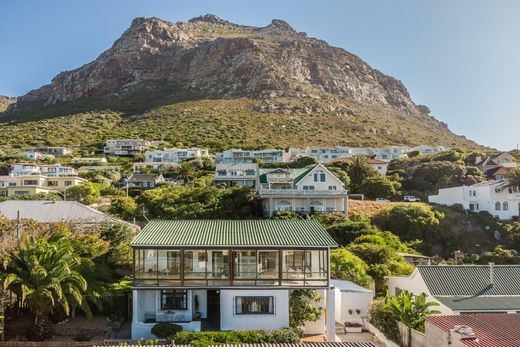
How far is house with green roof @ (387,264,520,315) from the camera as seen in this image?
21.2 m

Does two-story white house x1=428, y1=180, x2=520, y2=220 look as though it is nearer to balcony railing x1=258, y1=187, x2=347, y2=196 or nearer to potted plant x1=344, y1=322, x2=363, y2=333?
balcony railing x1=258, y1=187, x2=347, y2=196

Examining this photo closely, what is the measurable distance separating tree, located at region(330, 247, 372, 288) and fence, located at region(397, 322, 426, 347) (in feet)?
24.5

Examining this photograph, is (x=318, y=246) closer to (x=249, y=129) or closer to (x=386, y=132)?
(x=249, y=129)

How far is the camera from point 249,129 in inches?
4338

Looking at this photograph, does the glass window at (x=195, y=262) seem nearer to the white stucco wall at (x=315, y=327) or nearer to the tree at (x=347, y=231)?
the white stucco wall at (x=315, y=327)

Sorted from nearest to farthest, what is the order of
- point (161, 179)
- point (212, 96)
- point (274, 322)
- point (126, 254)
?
point (274, 322) → point (126, 254) → point (161, 179) → point (212, 96)

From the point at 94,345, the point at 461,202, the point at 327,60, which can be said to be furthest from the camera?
the point at 327,60

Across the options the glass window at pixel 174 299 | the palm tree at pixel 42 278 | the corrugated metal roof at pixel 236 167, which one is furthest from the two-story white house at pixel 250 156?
the palm tree at pixel 42 278

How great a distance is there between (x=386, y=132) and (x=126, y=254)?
100862mm

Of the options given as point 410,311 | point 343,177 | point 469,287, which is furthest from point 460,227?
point 410,311

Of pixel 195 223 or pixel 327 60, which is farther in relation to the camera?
pixel 327 60

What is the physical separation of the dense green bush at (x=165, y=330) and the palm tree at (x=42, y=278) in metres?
3.39

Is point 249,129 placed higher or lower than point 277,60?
lower

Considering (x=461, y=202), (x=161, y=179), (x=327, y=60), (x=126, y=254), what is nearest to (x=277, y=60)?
(x=327, y=60)
